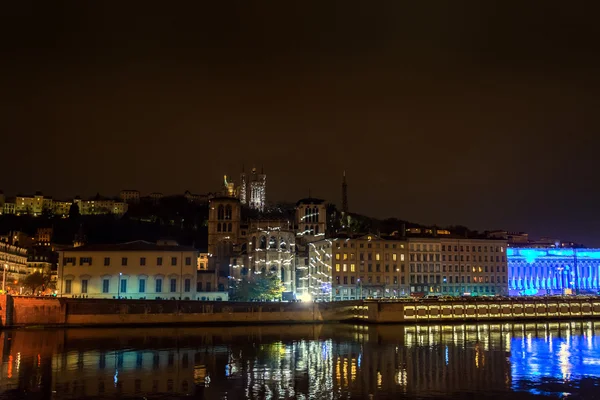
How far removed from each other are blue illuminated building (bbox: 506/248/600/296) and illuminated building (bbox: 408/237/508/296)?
5828 millimetres

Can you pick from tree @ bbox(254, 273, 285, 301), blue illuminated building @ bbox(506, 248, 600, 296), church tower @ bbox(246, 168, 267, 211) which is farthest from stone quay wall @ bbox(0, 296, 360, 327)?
church tower @ bbox(246, 168, 267, 211)

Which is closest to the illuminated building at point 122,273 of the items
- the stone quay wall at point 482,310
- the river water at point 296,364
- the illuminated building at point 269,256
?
the river water at point 296,364

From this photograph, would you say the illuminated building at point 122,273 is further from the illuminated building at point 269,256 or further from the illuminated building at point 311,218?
the illuminated building at point 311,218

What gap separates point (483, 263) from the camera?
102875mm

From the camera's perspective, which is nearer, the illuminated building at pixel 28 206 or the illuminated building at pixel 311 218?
the illuminated building at pixel 311 218

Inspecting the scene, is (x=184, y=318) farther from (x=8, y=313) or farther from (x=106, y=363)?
(x=106, y=363)

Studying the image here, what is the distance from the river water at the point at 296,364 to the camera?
33.1 metres

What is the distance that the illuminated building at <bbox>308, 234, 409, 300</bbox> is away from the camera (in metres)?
91.8

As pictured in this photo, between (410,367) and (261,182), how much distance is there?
151m

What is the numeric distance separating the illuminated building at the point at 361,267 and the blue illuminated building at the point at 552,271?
24.2 metres

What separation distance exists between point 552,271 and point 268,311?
205 ft

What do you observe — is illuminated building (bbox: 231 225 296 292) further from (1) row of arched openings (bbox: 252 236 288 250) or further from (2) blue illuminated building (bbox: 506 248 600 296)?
(2) blue illuminated building (bbox: 506 248 600 296)

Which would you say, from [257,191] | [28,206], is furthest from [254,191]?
[28,206]

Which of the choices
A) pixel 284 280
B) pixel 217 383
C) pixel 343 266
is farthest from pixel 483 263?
pixel 217 383
